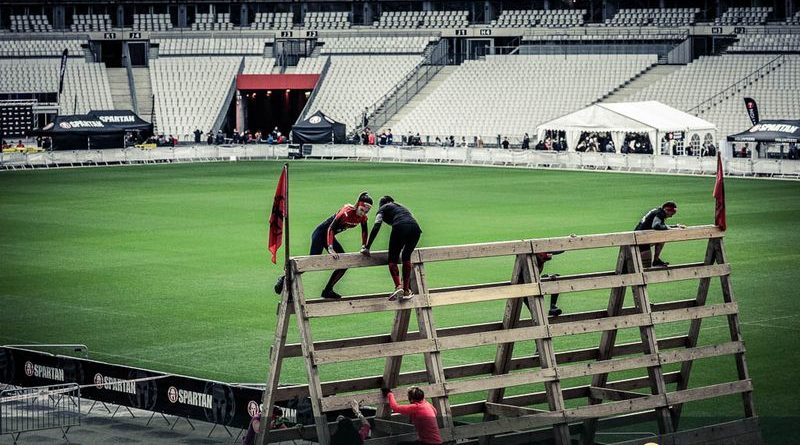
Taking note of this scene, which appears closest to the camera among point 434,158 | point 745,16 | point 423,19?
point 434,158

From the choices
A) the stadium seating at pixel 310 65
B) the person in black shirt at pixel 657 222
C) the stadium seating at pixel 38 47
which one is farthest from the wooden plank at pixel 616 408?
the stadium seating at pixel 38 47

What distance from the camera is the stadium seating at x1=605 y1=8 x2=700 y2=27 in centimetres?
8938

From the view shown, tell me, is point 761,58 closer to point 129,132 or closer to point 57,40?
point 129,132

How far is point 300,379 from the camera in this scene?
21.2 m

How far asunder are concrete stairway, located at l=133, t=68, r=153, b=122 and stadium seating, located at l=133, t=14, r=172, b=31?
547 cm

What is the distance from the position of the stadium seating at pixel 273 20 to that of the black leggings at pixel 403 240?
86.4 meters

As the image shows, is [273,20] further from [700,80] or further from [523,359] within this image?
[523,359]

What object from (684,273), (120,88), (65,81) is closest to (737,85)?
(120,88)

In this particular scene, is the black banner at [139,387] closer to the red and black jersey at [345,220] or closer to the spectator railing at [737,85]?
the red and black jersey at [345,220]

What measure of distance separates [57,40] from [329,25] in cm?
1964

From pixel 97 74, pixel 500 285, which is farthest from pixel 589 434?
pixel 97 74

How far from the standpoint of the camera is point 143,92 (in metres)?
93.1

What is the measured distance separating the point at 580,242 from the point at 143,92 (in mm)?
79440

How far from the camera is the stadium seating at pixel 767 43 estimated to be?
8075 centimetres
